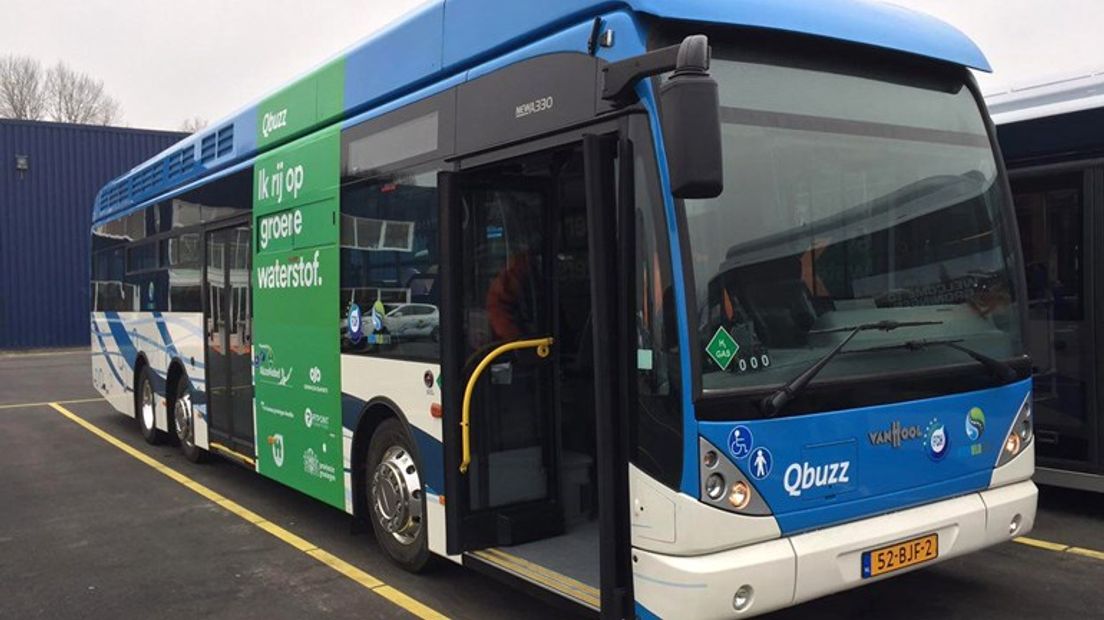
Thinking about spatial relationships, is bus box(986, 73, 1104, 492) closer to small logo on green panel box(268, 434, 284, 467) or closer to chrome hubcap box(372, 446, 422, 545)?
chrome hubcap box(372, 446, 422, 545)

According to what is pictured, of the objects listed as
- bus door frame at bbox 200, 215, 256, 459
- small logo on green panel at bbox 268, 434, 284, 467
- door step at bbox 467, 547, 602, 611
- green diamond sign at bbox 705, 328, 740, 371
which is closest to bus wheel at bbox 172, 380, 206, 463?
bus door frame at bbox 200, 215, 256, 459

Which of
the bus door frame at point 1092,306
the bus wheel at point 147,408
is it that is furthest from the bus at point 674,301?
the bus wheel at point 147,408

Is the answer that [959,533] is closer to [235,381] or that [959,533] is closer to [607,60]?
[607,60]

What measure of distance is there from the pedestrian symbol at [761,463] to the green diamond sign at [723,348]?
13.5 inches

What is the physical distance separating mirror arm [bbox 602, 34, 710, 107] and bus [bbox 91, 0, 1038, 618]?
0.04 ft

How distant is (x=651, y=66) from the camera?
3.34 m

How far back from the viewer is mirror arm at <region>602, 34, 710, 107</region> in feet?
10.3

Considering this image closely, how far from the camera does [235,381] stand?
7.58 m

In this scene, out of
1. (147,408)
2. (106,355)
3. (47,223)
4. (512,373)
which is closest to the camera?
(512,373)

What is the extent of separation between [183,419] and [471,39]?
19.7 ft

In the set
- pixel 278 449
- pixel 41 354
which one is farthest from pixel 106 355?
pixel 41 354

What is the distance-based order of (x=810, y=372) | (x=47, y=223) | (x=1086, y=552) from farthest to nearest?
1. (x=47, y=223)
2. (x=1086, y=552)
3. (x=810, y=372)

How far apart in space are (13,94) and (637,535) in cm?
5353

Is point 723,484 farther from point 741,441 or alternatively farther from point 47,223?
point 47,223
